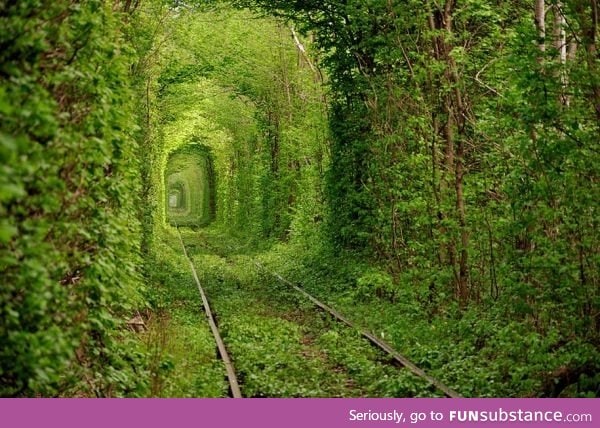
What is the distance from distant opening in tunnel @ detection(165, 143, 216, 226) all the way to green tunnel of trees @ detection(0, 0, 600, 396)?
159ft

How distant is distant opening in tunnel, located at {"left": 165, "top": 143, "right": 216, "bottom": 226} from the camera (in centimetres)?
7639

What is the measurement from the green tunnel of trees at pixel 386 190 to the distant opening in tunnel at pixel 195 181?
1905 inches

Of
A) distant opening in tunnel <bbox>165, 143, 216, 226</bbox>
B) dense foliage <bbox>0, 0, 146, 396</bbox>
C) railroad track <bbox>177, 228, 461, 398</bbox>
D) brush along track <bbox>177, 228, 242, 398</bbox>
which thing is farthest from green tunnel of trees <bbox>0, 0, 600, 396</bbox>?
distant opening in tunnel <bbox>165, 143, 216, 226</bbox>

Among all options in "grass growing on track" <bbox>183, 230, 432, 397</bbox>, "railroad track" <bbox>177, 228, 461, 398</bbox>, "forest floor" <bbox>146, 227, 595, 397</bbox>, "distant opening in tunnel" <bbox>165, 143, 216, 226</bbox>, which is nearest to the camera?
"forest floor" <bbox>146, 227, 595, 397</bbox>

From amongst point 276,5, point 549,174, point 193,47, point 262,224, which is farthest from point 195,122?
point 549,174

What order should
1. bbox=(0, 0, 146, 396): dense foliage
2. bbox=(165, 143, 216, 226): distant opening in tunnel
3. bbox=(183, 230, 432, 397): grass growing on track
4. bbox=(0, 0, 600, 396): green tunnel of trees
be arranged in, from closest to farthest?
1. bbox=(0, 0, 146, 396): dense foliage
2. bbox=(0, 0, 600, 396): green tunnel of trees
3. bbox=(183, 230, 432, 397): grass growing on track
4. bbox=(165, 143, 216, 226): distant opening in tunnel

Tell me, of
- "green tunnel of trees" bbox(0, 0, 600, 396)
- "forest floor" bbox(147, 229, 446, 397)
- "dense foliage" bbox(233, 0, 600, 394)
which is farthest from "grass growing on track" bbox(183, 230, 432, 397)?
"dense foliage" bbox(233, 0, 600, 394)

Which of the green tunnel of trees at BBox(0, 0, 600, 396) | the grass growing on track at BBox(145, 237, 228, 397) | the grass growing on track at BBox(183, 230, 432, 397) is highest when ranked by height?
the green tunnel of trees at BBox(0, 0, 600, 396)

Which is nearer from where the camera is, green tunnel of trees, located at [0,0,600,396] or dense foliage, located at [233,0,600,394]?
green tunnel of trees, located at [0,0,600,396]

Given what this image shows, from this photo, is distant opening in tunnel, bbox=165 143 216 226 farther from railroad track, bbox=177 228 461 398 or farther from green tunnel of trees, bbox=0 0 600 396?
railroad track, bbox=177 228 461 398

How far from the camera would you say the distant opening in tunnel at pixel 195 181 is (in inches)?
3008

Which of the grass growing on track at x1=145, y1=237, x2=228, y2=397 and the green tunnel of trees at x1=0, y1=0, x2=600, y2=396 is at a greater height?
the green tunnel of trees at x1=0, y1=0, x2=600, y2=396

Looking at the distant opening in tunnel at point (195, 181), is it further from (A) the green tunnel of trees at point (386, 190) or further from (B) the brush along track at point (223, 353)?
(B) the brush along track at point (223, 353)

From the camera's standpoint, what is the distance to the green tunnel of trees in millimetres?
6023
